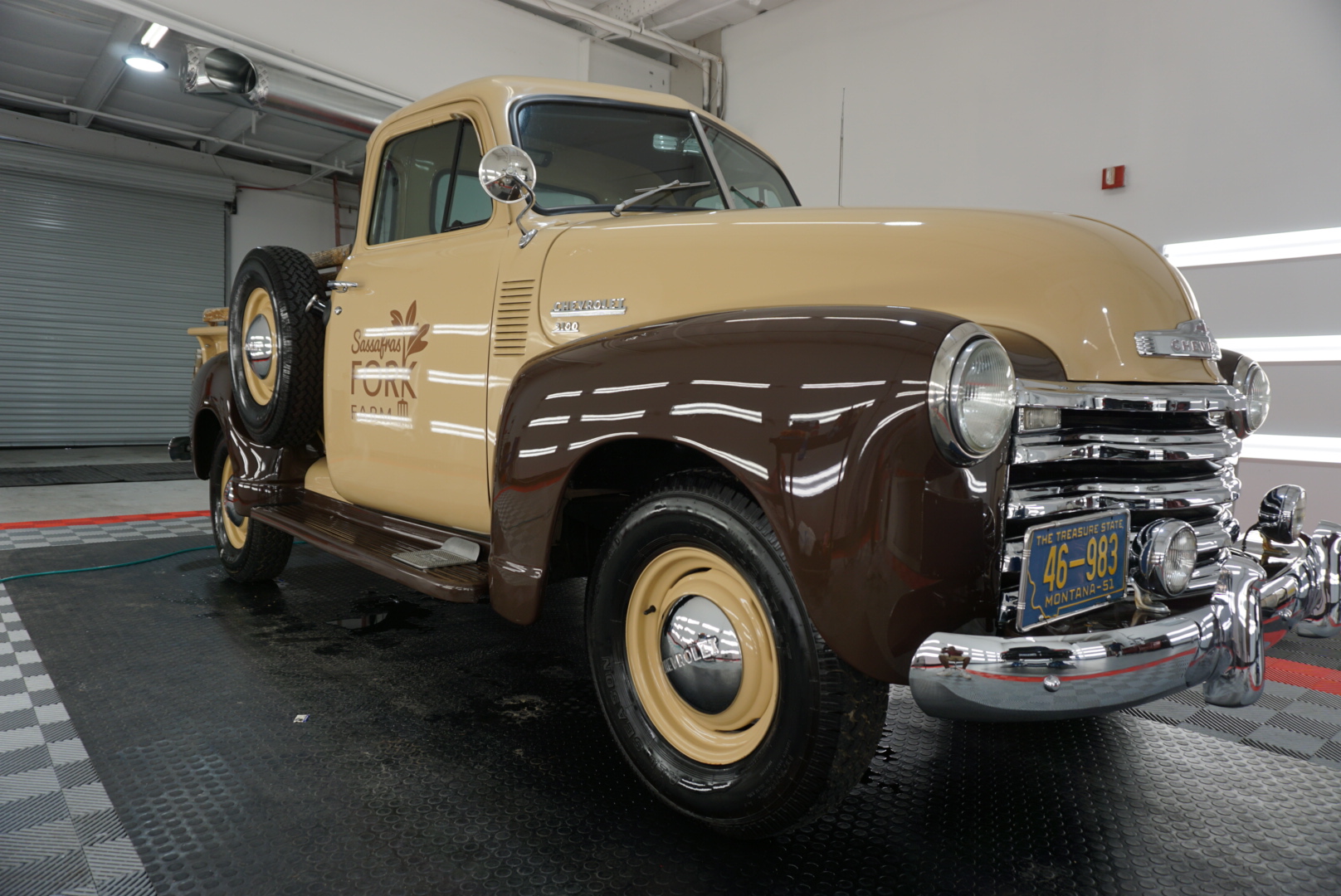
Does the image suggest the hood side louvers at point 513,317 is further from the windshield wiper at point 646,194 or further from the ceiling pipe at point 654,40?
the ceiling pipe at point 654,40

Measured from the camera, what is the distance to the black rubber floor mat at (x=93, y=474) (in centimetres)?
700

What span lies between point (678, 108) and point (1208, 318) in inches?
165

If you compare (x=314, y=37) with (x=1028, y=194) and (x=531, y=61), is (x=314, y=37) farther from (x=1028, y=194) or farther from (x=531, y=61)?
(x=1028, y=194)

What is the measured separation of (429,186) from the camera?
107 inches

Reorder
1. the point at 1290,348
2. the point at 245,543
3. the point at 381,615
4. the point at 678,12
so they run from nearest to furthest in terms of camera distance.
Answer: the point at 381,615 → the point at 245,543 → the point at 1290,348 → the point at 678,12

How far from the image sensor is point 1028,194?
20.0 feet

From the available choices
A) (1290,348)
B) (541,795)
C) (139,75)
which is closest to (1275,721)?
(541,795)

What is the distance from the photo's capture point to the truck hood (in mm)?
1631

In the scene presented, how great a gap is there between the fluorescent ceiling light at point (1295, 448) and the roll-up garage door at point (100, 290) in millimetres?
11489

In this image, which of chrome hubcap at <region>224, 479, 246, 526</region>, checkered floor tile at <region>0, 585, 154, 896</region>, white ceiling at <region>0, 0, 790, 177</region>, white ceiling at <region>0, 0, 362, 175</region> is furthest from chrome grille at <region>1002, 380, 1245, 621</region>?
white ceiling at <region>0, 0, 790, 177</region>

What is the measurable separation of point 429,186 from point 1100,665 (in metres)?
2.32

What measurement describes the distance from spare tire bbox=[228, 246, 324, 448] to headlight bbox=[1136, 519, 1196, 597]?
2667 millimetres

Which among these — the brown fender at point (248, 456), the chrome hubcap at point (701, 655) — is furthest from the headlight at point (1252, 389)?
the brown fender at point (248, 456)

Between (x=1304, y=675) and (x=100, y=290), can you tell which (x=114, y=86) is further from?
(x=1304, y=675)
